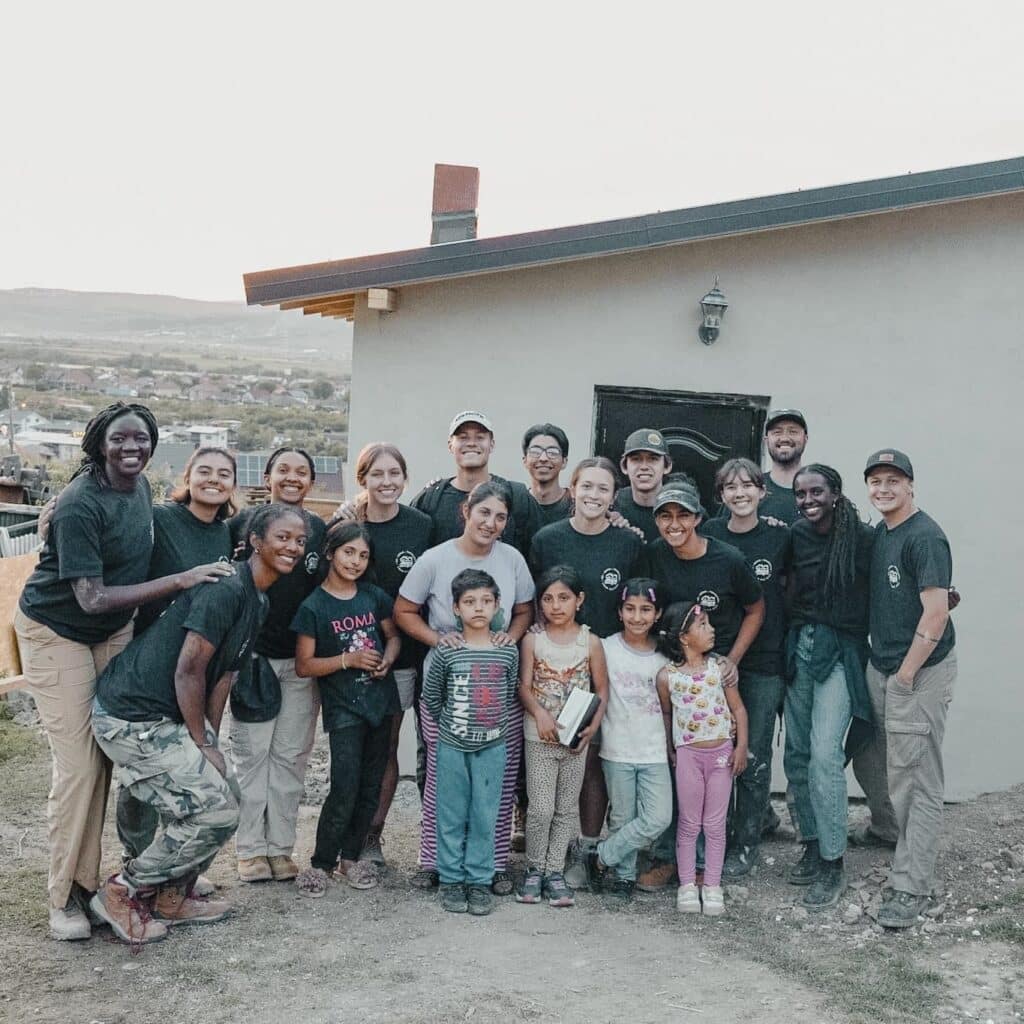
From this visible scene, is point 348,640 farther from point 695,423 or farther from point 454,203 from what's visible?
point 454,203

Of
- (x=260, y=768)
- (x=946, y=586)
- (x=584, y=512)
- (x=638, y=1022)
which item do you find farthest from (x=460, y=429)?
(x=638, y=1022)

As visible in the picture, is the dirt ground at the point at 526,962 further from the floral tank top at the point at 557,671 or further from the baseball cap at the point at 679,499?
the baseball cap at the point at 679,499

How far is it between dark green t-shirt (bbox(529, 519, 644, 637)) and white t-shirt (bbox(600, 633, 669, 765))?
18 centimetres

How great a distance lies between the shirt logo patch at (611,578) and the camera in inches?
212

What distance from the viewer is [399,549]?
552cm

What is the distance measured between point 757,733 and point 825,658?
478 mm

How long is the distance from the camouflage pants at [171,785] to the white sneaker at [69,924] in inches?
14.6

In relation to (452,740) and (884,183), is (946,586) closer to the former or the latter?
(452,740)

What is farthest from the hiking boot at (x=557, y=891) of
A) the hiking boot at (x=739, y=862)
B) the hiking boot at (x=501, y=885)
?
the hiking boot at (x=739, y=862)

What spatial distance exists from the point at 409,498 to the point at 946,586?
3.51 meters

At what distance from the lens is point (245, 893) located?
17.6 feet

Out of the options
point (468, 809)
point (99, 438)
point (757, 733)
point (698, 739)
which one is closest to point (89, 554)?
point (99, 438)

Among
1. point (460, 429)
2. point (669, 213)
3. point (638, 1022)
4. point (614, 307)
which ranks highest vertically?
point (669, 213)

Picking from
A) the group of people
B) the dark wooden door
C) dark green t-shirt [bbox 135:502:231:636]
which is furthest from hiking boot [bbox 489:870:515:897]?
the dark wooden door
